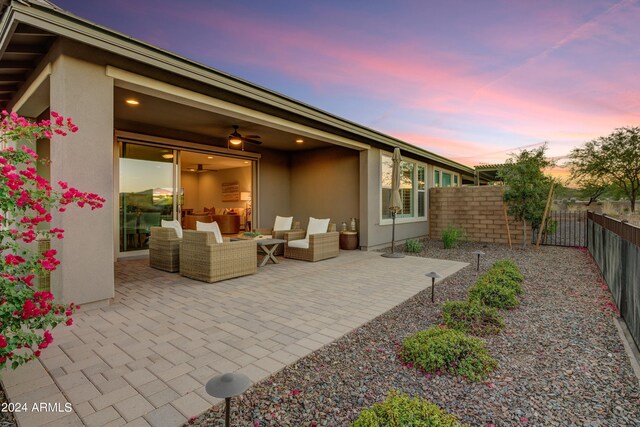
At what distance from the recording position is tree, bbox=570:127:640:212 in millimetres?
15938

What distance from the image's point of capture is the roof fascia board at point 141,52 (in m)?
2.88

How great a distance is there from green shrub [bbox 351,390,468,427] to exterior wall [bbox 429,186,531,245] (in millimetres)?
8893

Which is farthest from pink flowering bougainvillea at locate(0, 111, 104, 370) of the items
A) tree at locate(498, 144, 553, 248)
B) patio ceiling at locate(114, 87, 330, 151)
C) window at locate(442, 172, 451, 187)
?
window at locate(442, 172, 451, 187)

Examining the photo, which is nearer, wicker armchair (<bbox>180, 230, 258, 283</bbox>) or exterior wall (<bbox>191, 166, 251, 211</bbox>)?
wicker armchair (<bbox>180, 230, 258, 283</bbox>)

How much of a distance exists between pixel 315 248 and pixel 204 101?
3.49 meters

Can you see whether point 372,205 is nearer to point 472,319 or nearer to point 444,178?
point 472,319

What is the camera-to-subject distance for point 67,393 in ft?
6.23

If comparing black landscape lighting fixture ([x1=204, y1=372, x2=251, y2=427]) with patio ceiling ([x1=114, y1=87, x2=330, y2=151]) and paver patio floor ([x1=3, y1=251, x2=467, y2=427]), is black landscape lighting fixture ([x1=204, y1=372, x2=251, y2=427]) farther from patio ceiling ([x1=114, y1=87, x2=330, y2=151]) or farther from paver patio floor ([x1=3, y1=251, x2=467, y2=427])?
patio ceiling ([x1=114, y1=87, x2=330, y2=151])

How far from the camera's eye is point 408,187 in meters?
9.80

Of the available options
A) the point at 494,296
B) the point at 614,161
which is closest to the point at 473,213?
the point at 494,296

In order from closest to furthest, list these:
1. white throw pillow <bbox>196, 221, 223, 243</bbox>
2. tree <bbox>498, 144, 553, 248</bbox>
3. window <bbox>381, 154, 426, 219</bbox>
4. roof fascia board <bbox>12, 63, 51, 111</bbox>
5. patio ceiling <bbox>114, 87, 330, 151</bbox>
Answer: roof fascia board <bbox>12, 63, 51, 111</bbox> < white throw pillow <bbox>196, 221, 223, 243</bbox> < patio ceiling <bbox>114, 87, 330, 151</bbox> < tree <bbox>498, 144, 553, 248</bbox> < window <bbox>381, 154, 426, 219</bbox>

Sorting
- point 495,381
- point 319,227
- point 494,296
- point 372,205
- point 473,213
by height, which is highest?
point 372,205

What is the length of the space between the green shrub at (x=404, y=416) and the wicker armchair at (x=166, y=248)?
15.9 ft

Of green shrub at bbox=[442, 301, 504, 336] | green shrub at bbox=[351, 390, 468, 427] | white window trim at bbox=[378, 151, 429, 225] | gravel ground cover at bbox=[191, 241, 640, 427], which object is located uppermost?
white window trim at bbox=[378, 151, 429, 225]
